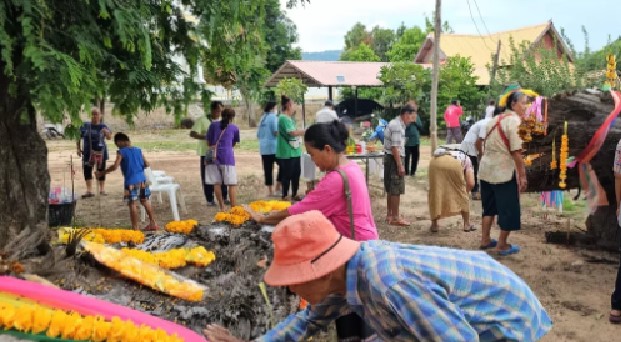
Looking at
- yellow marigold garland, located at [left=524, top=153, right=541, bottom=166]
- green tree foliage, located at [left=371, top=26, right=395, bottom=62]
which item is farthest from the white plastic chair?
green tree foliage, located at [left=371, top=26, right=395, bottom=62]

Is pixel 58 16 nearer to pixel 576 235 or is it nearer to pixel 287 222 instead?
pixel 287 222

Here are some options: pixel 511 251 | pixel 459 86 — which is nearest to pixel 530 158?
pixel 511 251

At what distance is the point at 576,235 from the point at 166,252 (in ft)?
17.2

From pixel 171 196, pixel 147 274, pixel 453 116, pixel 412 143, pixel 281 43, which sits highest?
pixel 281 43

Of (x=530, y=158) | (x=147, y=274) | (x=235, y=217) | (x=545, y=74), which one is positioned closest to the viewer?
(x=147, y=274)

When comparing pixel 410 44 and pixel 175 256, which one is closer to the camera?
pixel 175 256

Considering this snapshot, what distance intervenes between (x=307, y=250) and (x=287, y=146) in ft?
27.6

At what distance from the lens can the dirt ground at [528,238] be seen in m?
5.39

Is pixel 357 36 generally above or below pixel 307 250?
above

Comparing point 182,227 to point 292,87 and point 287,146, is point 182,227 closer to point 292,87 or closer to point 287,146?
point 287,146

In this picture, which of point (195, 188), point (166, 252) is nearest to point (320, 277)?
point (166, 252)

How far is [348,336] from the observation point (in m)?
3.05

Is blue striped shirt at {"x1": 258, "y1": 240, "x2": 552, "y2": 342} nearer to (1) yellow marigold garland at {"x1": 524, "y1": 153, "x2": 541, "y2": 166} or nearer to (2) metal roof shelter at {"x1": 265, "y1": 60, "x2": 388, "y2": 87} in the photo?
(1) yellow marigold garland at {"x1": 524, "y1": 153, "x2": 541, "y2": 166}

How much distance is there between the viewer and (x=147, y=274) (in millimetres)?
4578
